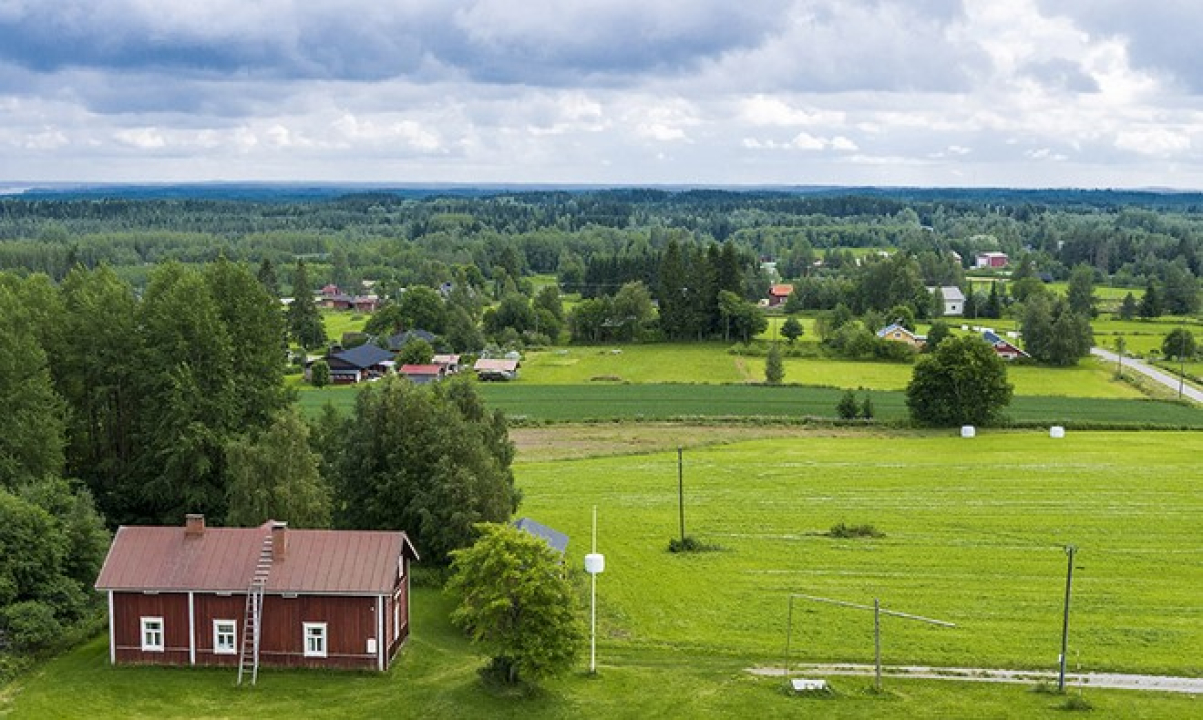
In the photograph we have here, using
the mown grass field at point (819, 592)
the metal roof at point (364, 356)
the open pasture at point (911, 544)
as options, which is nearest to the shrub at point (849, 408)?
the open pasture at point (911, 544)

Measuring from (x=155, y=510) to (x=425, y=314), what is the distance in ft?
243

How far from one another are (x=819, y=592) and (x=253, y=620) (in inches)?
743

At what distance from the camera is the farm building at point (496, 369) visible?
99.4 m

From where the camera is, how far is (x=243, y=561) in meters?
35.8

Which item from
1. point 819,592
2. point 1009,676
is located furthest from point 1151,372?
point 1009,676

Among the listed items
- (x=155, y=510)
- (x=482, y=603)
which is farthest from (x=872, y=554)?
(x=155, y=510)

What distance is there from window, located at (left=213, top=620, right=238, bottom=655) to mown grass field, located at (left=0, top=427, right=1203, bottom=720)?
0.74m

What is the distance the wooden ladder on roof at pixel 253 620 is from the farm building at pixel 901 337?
82.1 metres

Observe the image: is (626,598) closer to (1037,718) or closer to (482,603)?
(482,603)

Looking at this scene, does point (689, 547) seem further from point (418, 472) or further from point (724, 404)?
point (724, 404)

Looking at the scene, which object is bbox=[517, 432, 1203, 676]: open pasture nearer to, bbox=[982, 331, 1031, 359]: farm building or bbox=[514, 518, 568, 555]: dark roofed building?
bbox=[514, 518, 568, 555]: dark roofed building

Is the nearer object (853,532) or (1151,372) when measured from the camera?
(853,532)

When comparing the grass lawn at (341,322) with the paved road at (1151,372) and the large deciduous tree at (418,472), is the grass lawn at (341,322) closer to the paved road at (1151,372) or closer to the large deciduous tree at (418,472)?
the paved road at (1151,372)

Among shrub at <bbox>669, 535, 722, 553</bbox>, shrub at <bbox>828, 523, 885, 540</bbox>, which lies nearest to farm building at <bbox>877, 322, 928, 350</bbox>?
shrub at <bbox>828, 523, 885, 540</bbox>
